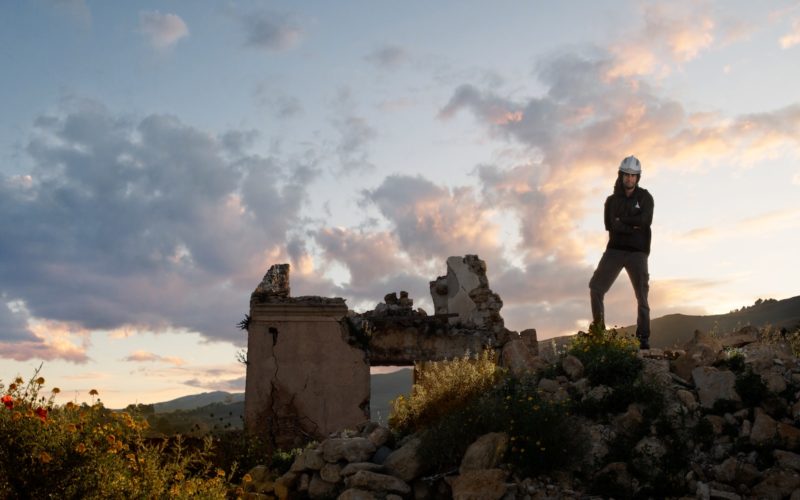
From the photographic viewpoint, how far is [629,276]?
12.4 m

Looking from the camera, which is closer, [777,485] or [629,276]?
[777,485]

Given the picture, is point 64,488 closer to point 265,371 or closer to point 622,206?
point 265,371

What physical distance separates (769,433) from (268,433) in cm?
906

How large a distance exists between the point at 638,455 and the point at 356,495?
11.8ft

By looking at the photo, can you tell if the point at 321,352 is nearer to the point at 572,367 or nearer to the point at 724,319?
the point at 572,367

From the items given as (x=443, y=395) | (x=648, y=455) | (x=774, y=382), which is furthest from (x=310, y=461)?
(x=774, y=382)

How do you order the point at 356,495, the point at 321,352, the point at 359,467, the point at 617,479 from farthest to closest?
the point at 321,352, the point at 359,467, the point at 356,495, the point at 617,479

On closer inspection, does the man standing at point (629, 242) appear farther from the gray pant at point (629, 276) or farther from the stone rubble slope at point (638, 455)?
the stone rubble slope at point (638, 455)

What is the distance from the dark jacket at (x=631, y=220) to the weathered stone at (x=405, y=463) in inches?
190

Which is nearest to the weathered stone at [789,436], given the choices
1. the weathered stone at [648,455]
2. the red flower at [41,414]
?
the weathered stone at [648,455]

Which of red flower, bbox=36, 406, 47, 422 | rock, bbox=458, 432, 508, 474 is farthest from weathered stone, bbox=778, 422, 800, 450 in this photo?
red flower, bbox=36, 406, 47, 422

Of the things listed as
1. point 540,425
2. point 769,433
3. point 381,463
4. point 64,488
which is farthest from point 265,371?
point 769,433

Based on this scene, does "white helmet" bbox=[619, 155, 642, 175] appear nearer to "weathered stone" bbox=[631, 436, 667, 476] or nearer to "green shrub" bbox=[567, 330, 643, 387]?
"green shrub" bbox=[567, 330, 643, 387]

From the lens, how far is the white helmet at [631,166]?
12266mm
